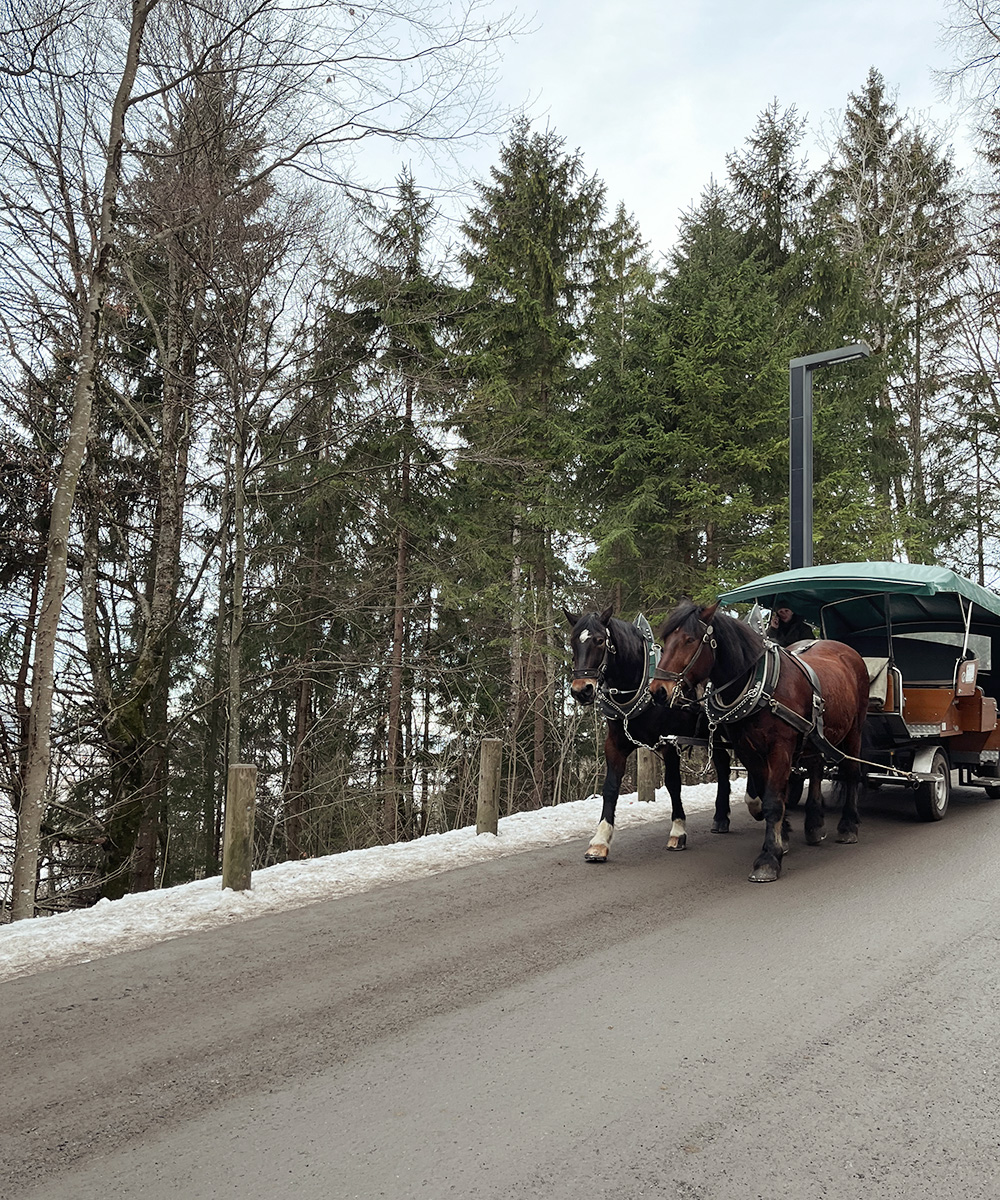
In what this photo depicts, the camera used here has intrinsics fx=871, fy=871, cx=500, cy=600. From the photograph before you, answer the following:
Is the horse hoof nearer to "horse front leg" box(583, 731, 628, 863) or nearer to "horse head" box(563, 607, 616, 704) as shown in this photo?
"horse front leg" box(583, 731, 628, 863)

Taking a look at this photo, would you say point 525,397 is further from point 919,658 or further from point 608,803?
point 608,803

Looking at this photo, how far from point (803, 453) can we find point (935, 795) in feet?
15.7

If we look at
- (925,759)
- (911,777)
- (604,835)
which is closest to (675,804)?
(604,835)

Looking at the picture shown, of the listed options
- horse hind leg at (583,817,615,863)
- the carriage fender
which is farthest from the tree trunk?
the carriage fender

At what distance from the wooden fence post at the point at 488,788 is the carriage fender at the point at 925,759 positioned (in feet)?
12.8

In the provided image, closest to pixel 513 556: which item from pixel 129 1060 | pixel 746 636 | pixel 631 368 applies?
pixel 631 368

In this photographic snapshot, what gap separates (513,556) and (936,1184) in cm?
1449

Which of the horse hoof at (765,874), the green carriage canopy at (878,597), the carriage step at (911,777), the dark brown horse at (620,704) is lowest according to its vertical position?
the horse hoof at (765,874)

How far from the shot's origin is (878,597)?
908 centimetres

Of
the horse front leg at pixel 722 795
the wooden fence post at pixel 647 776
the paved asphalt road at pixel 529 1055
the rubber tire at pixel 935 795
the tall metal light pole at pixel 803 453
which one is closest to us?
the paved asphalt road at pixel 529 1055

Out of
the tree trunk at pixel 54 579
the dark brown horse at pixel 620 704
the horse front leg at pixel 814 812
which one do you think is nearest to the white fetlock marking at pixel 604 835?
the dark brown horse at pixel 620 704

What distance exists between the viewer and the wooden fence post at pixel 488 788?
7855mm

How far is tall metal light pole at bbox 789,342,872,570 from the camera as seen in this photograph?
36.6ft

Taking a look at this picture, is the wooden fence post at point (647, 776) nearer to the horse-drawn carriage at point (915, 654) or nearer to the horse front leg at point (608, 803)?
the horse-drawn carriage at point (915, 654)
